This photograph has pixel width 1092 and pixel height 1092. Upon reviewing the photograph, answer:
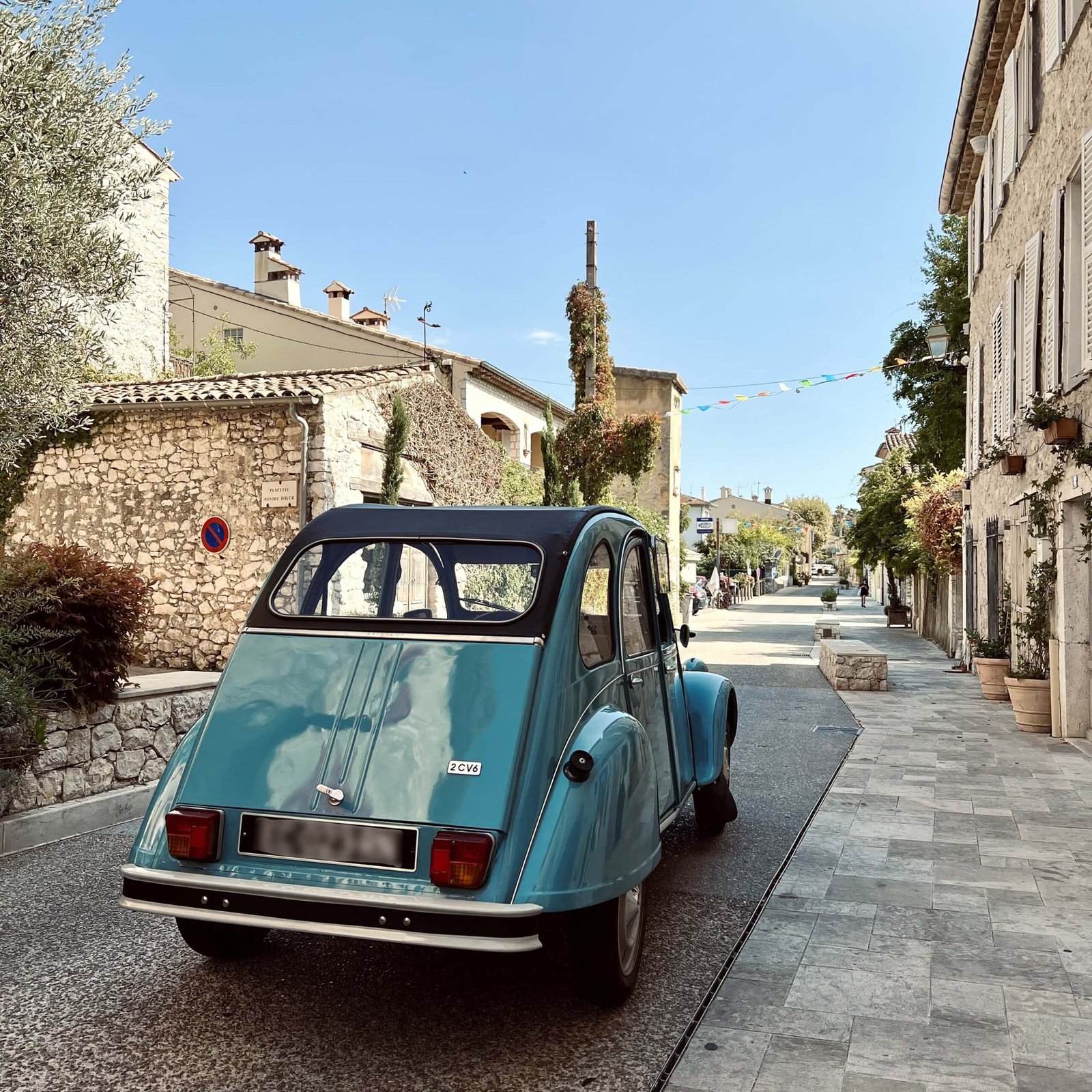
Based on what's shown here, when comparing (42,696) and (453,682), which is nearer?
(453,682)

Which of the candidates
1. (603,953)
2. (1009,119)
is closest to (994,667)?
(1009,119)

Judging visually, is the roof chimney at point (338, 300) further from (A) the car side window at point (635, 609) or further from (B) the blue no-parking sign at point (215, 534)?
(A) the car side window at point (635, 609)

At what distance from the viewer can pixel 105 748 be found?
682 centimetres

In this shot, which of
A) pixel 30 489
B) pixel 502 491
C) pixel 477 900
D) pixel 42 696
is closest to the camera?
pixel 477 900

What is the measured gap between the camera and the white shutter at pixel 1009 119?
42.5ft

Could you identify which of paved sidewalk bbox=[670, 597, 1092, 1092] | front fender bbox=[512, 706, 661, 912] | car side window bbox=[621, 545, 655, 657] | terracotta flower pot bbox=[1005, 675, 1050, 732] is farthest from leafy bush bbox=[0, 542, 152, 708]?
terracotta flower pot bbox=[1005, 675, 1050, 732]

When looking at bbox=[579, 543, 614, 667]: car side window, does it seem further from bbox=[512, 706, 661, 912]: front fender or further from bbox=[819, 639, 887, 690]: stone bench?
bbox=[819, 639, 887, 690]: stone bench

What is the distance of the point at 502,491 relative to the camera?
22922mm

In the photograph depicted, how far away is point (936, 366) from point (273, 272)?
19332 millimetres

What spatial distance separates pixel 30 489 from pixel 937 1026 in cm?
1598

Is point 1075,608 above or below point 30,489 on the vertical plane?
below

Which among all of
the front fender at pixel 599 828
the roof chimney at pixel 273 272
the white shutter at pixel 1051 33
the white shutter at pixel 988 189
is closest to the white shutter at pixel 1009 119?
the white shutter at pixel 988 189

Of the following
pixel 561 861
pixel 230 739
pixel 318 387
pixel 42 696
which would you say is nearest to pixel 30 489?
pixel 318 387

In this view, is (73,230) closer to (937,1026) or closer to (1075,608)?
(937,1026)
